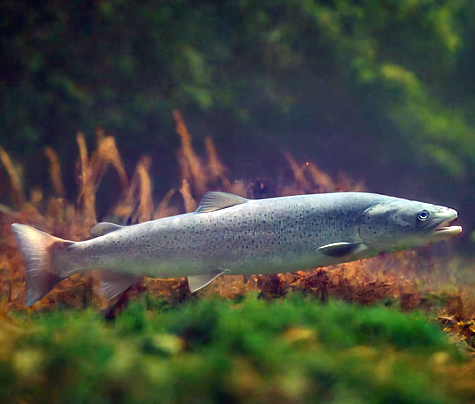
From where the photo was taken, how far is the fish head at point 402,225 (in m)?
A: 3.38

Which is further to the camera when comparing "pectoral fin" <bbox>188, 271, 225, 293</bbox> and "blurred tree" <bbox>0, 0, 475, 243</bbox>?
"blurred tree" <bbox>0, 0, 475, 243</bbox>

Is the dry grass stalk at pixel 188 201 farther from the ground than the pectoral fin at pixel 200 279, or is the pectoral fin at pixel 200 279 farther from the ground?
the dry grass stalk at pixel 188 201

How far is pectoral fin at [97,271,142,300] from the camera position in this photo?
11.0 ft

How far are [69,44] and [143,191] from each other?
2.86 meters

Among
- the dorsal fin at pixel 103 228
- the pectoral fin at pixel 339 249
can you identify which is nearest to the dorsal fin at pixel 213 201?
the dorsal fin at pixel 103 228

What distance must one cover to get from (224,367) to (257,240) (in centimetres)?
207

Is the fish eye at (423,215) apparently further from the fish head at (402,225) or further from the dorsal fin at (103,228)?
the dorsal fin at (103,228)

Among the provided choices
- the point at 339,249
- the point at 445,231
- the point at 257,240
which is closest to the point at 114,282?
the point at 257,240

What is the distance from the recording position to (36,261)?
3.21 m

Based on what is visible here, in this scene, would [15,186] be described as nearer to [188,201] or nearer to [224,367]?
[188,201]

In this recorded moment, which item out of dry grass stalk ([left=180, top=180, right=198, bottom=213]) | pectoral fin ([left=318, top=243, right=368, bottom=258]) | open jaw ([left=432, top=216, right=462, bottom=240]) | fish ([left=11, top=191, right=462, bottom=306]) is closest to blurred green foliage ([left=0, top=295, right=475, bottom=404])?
pectoral fin ([left=318, top=243, right=368, bottom=258])

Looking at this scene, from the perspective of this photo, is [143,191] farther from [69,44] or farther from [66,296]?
[69,44]

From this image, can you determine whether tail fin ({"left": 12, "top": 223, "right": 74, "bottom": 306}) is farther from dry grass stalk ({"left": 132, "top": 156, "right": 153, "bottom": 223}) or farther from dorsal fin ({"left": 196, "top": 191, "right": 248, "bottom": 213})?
dry grass stalk ({"left": 132, "top": 156, "right": 153, "bottom": 223})

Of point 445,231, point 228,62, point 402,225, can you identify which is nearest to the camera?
point 445,231
